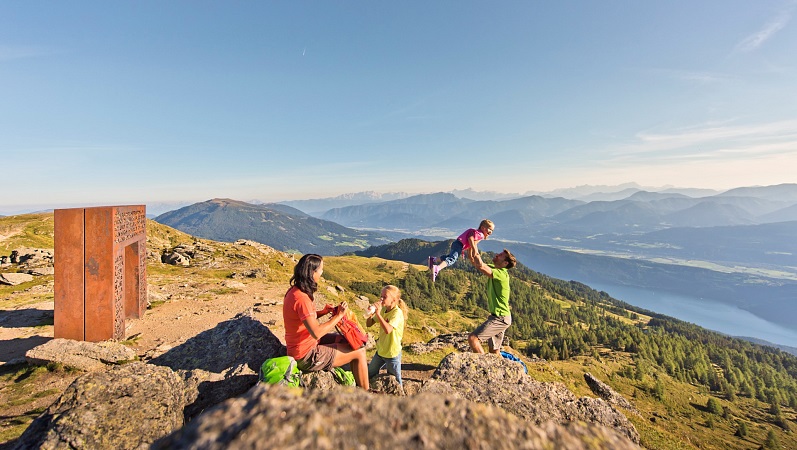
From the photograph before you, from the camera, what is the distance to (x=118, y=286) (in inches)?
599

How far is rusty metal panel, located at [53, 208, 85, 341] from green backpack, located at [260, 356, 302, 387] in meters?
13.5

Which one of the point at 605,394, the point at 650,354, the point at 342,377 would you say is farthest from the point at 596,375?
the point at 650,354

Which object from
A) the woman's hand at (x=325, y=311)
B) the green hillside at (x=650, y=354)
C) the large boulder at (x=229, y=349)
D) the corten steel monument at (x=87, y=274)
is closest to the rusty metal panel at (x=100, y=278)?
the corten steel monument at (x=87, y=274)

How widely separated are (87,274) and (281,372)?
1378 cm

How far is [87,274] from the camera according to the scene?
46.6 feet

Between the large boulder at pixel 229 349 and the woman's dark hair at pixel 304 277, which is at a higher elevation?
the woman's dark hair at pixel 304 277

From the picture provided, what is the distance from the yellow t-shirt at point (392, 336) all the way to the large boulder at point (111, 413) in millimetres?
4662

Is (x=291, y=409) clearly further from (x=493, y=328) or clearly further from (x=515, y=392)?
(x=493, y=328)

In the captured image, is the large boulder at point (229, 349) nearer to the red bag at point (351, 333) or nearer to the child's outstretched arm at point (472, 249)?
the red bag at point (351, 333)

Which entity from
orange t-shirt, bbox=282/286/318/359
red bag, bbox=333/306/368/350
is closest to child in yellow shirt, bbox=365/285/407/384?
red bag, bbox=333/306/368/350

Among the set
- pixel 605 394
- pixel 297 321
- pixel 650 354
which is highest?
pixel 297 321

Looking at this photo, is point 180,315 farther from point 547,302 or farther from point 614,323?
point 614,323

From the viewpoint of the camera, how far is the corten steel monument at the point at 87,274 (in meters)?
13.9

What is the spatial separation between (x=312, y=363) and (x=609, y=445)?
20.3 ft
